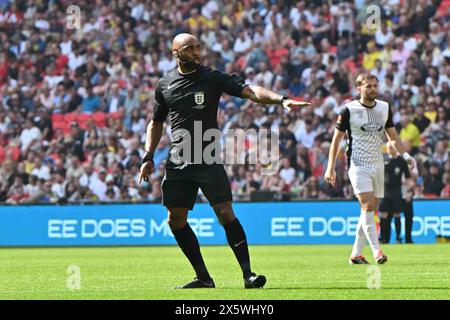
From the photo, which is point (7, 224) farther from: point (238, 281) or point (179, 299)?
point (179, 299)

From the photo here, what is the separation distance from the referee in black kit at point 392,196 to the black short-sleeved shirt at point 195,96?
13.6 m

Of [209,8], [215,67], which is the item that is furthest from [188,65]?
[209,8]

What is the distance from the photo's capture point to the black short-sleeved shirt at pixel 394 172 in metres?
24.8

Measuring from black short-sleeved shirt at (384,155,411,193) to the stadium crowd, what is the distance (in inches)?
31.4

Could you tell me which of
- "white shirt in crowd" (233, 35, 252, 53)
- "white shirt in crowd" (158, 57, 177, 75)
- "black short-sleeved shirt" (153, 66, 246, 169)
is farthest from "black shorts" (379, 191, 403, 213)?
"black short-sleeved shirt" (153, 66, 246, 169)

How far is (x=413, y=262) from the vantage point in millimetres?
15930

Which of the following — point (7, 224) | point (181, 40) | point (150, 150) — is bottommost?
point (7, 224)

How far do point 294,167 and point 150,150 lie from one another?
15.8m

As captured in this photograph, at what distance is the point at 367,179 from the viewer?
1546 centimetres

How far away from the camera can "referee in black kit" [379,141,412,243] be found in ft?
80.1

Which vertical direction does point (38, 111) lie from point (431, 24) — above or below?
below

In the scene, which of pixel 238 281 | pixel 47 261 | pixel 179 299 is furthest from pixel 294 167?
pixel 179 299

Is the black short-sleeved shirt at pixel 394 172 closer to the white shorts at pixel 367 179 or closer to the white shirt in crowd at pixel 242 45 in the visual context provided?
the white shirt in crowd at pixel 242 45
